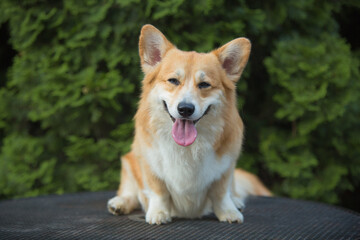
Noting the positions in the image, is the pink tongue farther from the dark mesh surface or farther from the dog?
the dark mesh surface

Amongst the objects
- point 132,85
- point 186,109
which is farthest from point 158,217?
point 132,85

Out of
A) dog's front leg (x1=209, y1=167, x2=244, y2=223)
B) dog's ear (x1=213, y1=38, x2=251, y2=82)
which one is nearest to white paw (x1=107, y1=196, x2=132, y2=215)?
dog's front leg (x1=209, y1=167, x2=244, y2=223)

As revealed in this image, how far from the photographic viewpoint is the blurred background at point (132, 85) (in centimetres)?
398

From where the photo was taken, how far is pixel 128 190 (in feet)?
9.71

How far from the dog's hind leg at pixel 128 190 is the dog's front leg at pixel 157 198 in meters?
0.27

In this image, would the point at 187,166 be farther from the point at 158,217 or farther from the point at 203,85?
the point at 203,85

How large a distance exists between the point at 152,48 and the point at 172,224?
4.15 ft

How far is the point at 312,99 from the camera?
388 centimetres

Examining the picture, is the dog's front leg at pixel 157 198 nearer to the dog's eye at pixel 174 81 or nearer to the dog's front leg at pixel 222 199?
the dog's front leg at pixel 222 199

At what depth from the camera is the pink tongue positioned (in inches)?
90.0

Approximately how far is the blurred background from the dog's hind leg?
3.51ft

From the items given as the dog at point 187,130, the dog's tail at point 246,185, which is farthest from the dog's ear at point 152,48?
the dog's tail at point 246,185

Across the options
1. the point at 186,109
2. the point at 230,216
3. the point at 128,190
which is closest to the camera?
the point at 186,109

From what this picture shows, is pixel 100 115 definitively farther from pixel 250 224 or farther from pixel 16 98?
pixel 250 224
